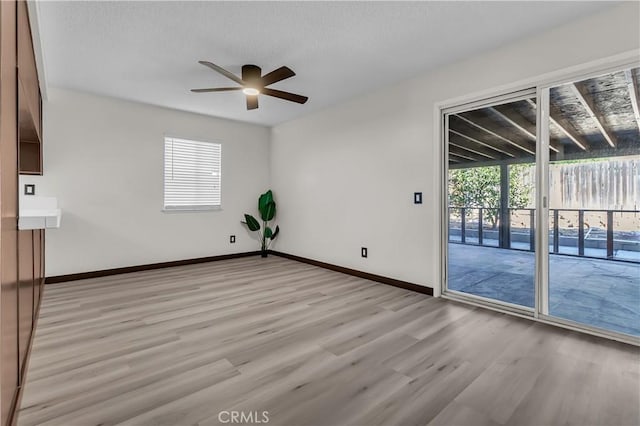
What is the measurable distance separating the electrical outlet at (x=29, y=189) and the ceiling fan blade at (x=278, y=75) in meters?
3.08

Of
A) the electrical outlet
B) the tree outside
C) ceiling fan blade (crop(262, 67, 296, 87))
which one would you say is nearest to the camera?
ceiling fan blade (crop(262, 67, 296, 87))

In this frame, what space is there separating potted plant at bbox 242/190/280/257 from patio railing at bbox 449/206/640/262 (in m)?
3.25

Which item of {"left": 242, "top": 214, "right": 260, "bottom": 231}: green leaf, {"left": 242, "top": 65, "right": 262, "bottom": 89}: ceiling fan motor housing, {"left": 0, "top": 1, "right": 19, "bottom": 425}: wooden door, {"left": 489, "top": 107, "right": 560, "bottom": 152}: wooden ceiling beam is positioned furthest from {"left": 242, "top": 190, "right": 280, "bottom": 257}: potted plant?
{"left": 0, "top": 1, "right": 19, "bottom": 425}: wooden door

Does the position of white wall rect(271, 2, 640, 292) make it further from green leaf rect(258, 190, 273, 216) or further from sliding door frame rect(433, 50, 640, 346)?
green leaf rect(258, 190, 273, 216)

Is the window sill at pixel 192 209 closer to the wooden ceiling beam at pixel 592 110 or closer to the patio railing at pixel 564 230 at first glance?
the patio railing at pixel 564 230

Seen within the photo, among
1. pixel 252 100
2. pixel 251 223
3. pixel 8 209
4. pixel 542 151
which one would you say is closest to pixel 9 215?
pixel 8 209

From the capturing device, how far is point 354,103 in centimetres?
439

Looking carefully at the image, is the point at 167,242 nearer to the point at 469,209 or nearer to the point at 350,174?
the point at 350,174

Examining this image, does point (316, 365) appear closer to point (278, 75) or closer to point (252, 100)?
point (278, 75)

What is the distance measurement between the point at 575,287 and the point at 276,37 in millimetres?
3585

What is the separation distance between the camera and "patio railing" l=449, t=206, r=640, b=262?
8.02ft

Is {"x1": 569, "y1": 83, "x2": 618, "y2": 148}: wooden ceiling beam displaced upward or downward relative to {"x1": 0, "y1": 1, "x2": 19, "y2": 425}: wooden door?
upward

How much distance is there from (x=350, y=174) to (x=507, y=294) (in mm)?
2346

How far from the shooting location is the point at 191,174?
17.0 ft
